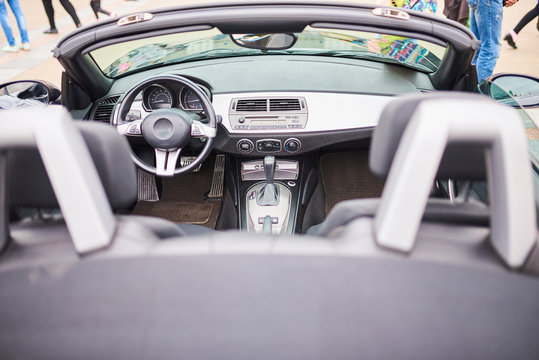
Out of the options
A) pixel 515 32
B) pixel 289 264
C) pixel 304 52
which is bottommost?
pixel 515 32

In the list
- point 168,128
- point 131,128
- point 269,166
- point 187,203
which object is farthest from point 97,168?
point 187,203

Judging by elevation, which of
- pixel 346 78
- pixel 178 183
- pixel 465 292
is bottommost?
pixel 178 183

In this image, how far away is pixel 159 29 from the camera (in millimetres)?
1827

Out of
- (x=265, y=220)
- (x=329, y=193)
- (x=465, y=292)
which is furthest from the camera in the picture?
(x=329, y=193)

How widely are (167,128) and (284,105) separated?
0.77m

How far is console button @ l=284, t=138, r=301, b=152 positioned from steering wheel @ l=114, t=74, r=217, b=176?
1.88ft

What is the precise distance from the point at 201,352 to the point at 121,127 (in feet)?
→ 5.75

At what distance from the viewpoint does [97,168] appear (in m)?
1.08

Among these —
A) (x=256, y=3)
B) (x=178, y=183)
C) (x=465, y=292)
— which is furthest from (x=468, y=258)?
(x=178, y=183)

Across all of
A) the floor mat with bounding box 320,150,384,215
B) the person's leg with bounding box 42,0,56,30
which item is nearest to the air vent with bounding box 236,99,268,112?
the floor mat with bounding box 320,150,384,215

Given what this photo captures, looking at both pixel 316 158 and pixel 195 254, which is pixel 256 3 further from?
Result: pixel 316 158

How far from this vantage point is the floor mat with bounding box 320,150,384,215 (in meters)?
3.01

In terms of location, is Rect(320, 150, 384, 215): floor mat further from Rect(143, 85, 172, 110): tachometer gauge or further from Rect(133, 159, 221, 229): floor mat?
Rect(143, 85, 172, 110): tachometer gauge

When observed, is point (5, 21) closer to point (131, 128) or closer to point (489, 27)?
point (131, 128)
